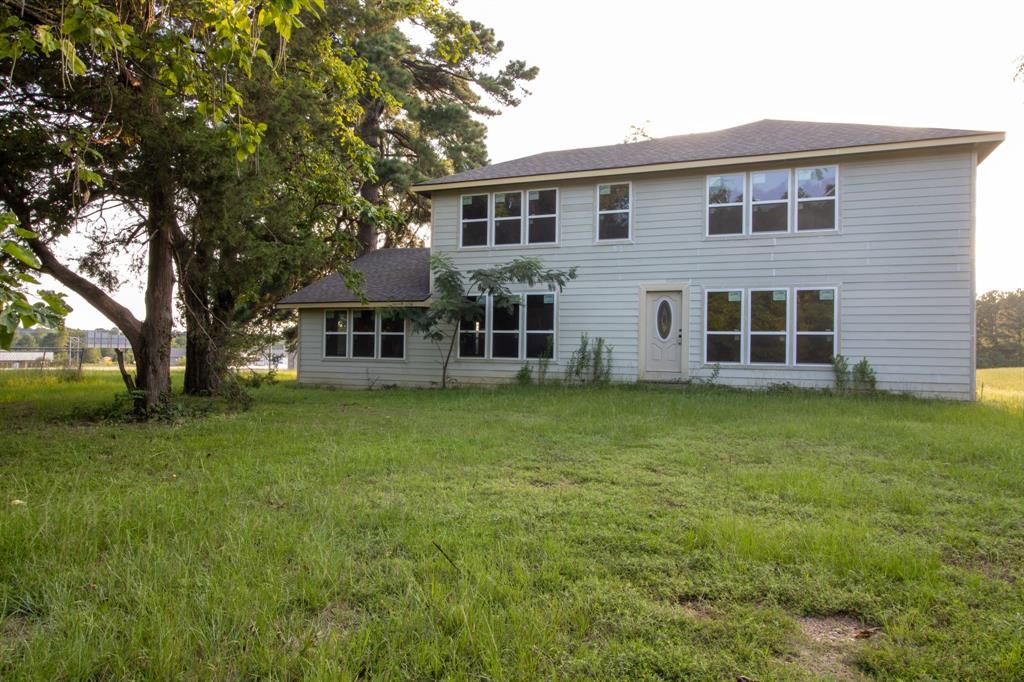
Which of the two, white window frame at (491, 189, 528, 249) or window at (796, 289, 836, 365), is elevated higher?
white window frame at (491, 189, 528, 249)

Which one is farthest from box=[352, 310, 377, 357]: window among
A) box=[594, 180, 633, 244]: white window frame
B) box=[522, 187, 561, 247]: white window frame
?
box=[594, 180, 633, 244]: white window frame

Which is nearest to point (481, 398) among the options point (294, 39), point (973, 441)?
point (294, 39)

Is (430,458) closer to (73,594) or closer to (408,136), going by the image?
(73,594)

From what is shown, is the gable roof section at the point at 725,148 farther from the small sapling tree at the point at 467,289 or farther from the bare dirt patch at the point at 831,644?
the bare dirt patch at the point at 831,644

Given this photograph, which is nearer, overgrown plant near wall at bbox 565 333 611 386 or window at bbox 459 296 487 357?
overgrown plant near wall at bbox 565 333 611 386

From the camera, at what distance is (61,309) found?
7.04ft

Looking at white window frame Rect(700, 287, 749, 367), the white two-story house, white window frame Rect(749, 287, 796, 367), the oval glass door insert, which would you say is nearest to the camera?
the white two-story house

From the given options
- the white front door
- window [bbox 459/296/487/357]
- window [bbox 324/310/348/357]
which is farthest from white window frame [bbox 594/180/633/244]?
window [bbox 324/310/348/357]

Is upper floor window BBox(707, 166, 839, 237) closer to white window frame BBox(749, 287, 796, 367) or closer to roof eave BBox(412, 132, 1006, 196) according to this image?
roof eave BBox(412, 132, 1006, 196)

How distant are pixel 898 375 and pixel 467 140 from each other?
15809mm

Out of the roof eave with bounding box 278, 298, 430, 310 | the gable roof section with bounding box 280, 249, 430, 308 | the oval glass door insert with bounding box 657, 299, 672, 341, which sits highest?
the gable roof section with bounding box 280, 249, 430, 308

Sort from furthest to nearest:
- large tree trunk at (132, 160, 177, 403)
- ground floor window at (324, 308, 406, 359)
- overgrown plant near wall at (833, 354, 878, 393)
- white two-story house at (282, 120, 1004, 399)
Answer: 1. ground floor window at (324, 308, 406, 359)
2. overgrown plant near wall at (833, 354, 878, 393)
3. white two-story house at (282, 120, 1004, 399)
4. large tree trunk at (132, 160, 177, 403)

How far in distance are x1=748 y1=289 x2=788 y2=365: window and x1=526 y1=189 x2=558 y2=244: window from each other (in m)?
4.59

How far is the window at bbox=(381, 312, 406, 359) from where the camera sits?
15.5 meters
